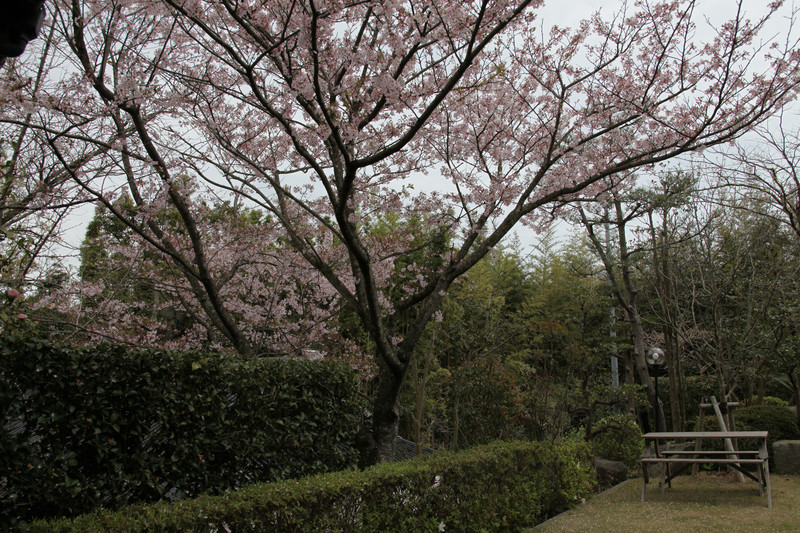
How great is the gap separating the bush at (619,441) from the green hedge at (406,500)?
8.17 feet

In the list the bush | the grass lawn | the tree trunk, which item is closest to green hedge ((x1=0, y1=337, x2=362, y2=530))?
the tree trunk

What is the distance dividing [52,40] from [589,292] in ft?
32.3

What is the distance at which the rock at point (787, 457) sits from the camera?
22.1ft

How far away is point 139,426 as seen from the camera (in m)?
3.18

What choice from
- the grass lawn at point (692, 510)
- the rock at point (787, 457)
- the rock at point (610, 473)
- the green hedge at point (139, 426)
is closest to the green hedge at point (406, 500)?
the grass lawn at point (692, 510)

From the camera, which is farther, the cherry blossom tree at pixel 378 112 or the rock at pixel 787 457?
the rock at pixel 787 457

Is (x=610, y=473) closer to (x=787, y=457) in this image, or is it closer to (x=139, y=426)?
(x=787, y=457)

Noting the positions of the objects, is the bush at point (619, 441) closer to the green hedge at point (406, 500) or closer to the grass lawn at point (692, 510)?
the grass lawn at point (692, 510)

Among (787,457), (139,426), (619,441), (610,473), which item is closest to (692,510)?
(610,473)

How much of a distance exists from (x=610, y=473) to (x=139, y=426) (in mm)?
6332

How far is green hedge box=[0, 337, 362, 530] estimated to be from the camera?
273 cm

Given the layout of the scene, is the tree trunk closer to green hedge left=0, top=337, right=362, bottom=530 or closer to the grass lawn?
green hedge left=0, top=337, right=362, bottom=530

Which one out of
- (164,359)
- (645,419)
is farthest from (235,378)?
(645,419)

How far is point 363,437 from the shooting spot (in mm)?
4969
